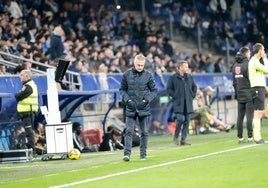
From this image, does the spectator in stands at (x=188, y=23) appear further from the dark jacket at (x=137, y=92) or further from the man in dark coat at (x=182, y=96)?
the dark jacket at (x=137, y=92)

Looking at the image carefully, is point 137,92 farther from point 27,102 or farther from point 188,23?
point 188,23

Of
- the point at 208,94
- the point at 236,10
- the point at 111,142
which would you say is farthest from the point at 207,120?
the point at 236,10

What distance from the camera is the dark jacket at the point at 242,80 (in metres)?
21.3

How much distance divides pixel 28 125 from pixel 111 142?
289cm

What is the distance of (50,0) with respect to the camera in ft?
111

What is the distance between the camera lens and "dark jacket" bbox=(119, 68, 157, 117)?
17391 millimetres

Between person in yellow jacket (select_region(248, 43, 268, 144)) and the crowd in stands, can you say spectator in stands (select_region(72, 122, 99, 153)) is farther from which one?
person in yellow jacket (select_region(248, 43, 268, 144))

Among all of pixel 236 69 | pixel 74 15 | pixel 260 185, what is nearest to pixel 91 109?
pixel 236 69

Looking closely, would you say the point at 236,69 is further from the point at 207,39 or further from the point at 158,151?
the point at 207,39

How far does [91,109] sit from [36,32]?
4320mm

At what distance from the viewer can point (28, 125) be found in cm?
2120

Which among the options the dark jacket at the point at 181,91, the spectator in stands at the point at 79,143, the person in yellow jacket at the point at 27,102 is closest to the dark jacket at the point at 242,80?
the dark jacket at the point at 181,91

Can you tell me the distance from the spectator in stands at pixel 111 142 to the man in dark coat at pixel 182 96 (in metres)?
1.57

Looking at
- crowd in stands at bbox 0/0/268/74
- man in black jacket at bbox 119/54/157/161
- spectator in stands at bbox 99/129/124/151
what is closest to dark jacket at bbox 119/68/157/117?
man in black jacket at bbox 119/54/157/161
